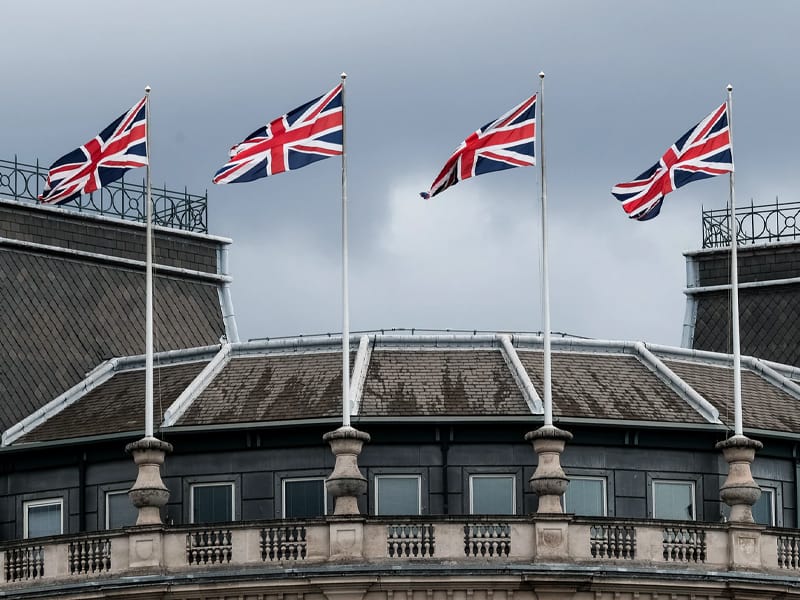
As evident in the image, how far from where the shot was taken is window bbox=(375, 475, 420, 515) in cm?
8044

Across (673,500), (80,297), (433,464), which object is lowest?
(673,500)

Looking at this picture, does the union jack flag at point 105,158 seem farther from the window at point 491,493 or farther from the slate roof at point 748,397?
the slate roof at point 748,397

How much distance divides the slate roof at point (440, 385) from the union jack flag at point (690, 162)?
6586 millimetres

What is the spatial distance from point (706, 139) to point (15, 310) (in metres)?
24.4

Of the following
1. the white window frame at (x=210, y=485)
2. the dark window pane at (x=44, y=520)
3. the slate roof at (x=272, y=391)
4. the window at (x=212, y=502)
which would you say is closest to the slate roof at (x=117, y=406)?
the slate roof at (x=272, y=391)

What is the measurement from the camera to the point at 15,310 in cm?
9156

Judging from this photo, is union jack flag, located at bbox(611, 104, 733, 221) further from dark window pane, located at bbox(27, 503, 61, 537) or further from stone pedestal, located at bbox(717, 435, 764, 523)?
dark window pane, located at bbox(27, 503, 61, 537)

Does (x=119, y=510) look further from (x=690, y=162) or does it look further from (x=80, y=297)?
(x=690, y=162)

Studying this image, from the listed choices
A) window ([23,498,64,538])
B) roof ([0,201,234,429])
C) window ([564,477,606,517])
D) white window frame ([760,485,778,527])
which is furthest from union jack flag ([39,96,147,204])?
white window frame ([760,485,778,527])

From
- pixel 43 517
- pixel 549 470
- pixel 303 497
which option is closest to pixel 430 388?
pixel 303 497

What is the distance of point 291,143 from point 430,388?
29.6ft

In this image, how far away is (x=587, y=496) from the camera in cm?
8100

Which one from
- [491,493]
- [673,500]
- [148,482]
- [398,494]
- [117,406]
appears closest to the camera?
[148,482]

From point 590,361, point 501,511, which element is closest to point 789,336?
point 590,361
